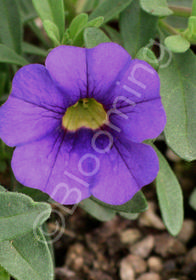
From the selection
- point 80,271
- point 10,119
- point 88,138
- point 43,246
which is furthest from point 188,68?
point 80,271

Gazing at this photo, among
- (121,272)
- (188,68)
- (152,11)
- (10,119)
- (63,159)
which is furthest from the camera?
(121,272)

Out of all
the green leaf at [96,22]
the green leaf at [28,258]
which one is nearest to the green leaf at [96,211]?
the green leaf at [28,258]

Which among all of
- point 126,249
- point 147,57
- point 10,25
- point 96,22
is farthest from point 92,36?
point 126,249

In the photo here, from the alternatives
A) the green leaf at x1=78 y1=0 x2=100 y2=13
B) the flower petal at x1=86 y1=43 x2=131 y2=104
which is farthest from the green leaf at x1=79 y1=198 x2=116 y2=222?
the green leaf at x1=78 y1=0 x2=100 y2=13

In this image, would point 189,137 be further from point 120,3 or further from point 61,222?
point 61,222

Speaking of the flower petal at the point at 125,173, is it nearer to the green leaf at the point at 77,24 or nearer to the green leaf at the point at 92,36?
the green leaf at the point at 92,36

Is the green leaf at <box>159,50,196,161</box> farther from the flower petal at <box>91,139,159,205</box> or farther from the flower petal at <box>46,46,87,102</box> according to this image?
the flower petal at <box>46,46,87,102</box>

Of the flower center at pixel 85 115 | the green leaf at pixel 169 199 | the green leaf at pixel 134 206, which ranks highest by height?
the flower center at pixel 85 115

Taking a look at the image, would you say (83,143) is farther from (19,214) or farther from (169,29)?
(169,29)
